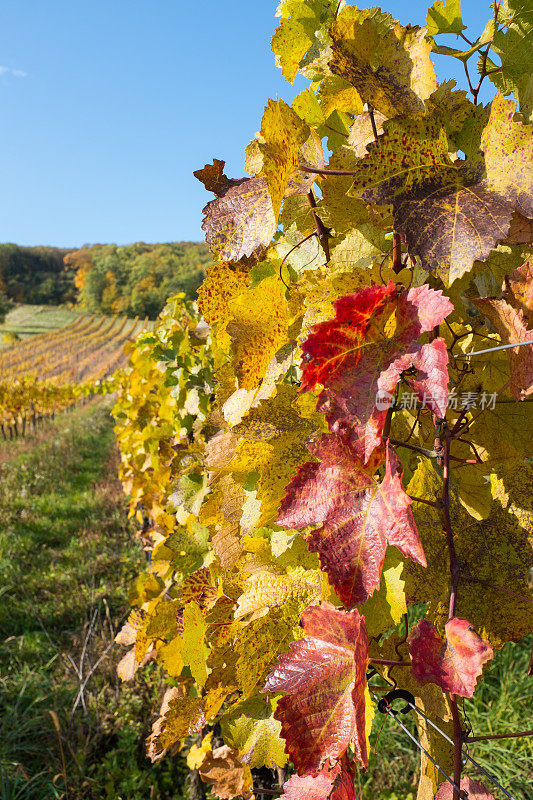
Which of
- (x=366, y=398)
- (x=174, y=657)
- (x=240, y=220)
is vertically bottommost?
(x=174, y=657)

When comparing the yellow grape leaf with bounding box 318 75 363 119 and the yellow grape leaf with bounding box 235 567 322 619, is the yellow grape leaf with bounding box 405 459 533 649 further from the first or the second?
the yellow grape leaf with bounding box 318 75 363 119

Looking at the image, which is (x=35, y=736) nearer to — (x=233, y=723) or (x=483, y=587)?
(x=233, y=723)

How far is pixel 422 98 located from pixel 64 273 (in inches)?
3466

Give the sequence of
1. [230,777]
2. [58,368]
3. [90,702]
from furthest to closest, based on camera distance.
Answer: [58,368]
[90,702]
[230,777]

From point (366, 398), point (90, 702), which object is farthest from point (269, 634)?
point (90, 702)

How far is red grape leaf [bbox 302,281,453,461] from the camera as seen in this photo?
1.89 ft

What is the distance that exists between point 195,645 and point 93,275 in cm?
7768

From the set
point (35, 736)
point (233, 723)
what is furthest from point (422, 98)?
point (35, 736)

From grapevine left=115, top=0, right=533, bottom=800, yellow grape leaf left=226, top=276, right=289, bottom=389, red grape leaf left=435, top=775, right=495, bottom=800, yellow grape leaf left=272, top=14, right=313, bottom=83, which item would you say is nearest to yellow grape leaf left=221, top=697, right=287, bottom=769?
grapevine left=115, top=0, right=533, bottom=800

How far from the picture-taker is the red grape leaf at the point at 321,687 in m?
0.59

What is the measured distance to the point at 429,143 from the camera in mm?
633

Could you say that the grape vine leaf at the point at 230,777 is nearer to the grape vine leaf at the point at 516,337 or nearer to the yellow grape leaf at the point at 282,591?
the yellow grape leaf at the point at 282,591

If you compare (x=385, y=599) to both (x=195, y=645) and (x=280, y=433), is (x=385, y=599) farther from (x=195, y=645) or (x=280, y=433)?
(x=195, y=645)

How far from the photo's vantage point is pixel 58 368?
36.9 meters
